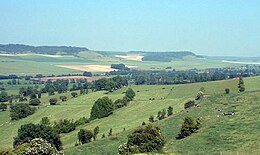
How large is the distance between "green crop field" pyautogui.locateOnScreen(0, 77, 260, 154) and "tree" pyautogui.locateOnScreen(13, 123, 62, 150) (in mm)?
3569

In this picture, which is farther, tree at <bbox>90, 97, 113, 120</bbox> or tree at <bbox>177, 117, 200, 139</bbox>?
tree at <bbox>90, 97, 113, 120</bbox>

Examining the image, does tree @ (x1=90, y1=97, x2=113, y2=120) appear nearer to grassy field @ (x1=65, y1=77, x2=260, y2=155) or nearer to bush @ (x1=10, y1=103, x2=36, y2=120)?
grassy field @ (x1=65, y1=77, x2=260, y2=155)

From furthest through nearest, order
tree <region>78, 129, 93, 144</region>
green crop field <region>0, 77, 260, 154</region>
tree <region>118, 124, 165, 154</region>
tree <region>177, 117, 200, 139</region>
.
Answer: tree <region>78, 129, 93, 144</region> → green crop field <region>0, 77, 260, 154</region> → tree <region>177, 117, 200, 139</region> → tree <region>118, 124, 165, 154</region>

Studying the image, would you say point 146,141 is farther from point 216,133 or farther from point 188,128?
point 216,133

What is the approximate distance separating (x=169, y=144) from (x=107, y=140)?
633 inches

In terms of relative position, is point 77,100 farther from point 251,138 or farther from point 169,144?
point 251,138

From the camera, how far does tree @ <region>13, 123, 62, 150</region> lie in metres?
98.7

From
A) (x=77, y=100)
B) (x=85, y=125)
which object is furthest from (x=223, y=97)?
(x=77, y=100)

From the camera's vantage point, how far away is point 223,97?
124 metres

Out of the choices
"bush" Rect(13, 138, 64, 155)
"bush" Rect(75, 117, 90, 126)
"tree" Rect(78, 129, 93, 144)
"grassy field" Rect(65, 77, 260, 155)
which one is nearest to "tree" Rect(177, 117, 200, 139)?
"grassy field" Rect(65, 77, 260, 155)

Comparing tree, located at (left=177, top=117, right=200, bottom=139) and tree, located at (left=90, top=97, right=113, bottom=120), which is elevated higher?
tree, located at (left=177, top=117, right=200, bottom=139)

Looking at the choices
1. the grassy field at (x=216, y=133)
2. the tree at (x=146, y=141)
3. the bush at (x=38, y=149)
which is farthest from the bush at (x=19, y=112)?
the tree at (x=146, y=141)

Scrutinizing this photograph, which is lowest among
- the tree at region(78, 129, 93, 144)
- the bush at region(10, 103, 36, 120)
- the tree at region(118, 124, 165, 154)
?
the bush at region(10, 103, 36, 120)

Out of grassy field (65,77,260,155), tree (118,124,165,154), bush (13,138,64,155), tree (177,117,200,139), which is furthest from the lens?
Answer: tree (177,117,200,139)
